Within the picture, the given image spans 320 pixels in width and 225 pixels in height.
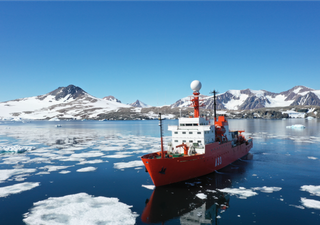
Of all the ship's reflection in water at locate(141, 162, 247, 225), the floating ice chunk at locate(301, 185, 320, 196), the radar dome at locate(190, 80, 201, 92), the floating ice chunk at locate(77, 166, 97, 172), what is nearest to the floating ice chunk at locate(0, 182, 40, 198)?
the floating ice chunk at locate(77, 166, 97, 172)

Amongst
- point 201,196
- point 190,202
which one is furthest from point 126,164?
point 190,202

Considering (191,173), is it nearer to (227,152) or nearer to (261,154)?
(227,152)

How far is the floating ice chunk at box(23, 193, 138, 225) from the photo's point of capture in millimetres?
A: 14536

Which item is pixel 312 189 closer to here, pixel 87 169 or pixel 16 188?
pixel 87 169

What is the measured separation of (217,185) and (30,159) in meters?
32.1

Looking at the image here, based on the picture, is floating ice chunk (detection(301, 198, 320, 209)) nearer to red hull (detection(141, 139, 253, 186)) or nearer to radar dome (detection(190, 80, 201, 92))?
red hull (detection(141, 139, 253, 186))

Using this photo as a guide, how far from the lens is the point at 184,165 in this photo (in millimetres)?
22375

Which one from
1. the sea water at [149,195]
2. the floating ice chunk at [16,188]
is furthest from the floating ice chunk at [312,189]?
the floating ice chunk at [16,188]

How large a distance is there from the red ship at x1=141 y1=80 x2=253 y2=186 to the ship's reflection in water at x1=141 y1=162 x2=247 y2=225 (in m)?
1.41

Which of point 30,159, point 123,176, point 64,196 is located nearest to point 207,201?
point 123,176

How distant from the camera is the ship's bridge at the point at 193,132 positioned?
26016 mm

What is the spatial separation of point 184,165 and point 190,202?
4.91 metres

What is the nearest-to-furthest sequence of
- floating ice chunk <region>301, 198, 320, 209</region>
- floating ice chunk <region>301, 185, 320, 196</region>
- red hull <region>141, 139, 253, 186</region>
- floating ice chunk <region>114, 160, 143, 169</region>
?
floating ice chunk <region>301, 198, 320, 209</region>
floating ice chunk <region>301, 185, 320, 196</region>
red hull <region>141, 139, 253, 186</region>
floating ice chunk <region>114, 160, 143, 169</region>

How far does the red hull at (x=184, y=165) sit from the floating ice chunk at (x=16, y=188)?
12.9 m
